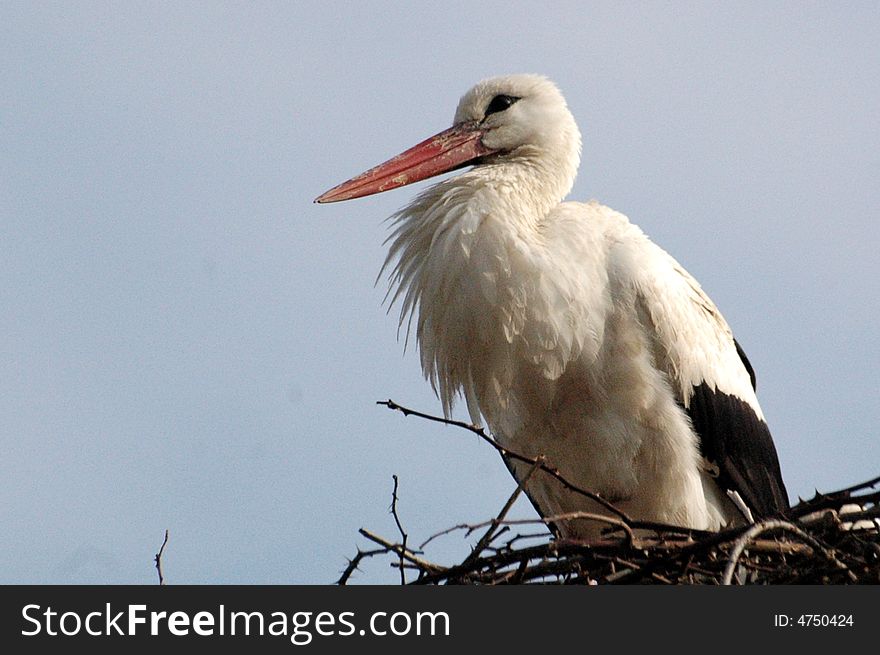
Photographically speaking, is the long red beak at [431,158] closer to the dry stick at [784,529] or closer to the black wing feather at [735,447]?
the black wing feather at [735,447]

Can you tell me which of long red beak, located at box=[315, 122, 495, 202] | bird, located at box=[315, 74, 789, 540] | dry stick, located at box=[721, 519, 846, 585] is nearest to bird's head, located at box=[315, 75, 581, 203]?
long red beak, located at box=[315, 122, 495, 202]

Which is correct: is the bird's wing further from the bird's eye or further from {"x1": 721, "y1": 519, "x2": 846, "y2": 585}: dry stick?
{"x1": 721, "y1": 519, "x2": 846, "y2": 585}: dry stick

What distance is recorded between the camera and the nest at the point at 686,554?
4.08 metres

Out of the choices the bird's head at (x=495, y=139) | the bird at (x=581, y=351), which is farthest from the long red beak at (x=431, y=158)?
the bird at (x=581, y=351)

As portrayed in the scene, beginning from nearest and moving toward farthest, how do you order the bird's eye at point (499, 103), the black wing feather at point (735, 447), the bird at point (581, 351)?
1. the bird at point (581, 351)
2. the black wing feather at point (735, 447)
3. the bird's eye at point (499, 103)

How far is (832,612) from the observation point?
398cm

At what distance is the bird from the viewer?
526 cm

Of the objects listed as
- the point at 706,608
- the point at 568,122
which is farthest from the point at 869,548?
the point at 568,122

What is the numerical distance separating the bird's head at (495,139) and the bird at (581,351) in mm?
256

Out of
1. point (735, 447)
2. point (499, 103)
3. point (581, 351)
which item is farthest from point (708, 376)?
point (499, 103)

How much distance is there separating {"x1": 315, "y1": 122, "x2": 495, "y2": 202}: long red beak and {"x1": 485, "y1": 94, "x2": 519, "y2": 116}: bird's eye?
0.27ft

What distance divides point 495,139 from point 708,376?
1295mm

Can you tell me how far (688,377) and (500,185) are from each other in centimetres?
98

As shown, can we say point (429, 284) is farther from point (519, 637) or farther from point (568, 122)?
point (519, 637)
